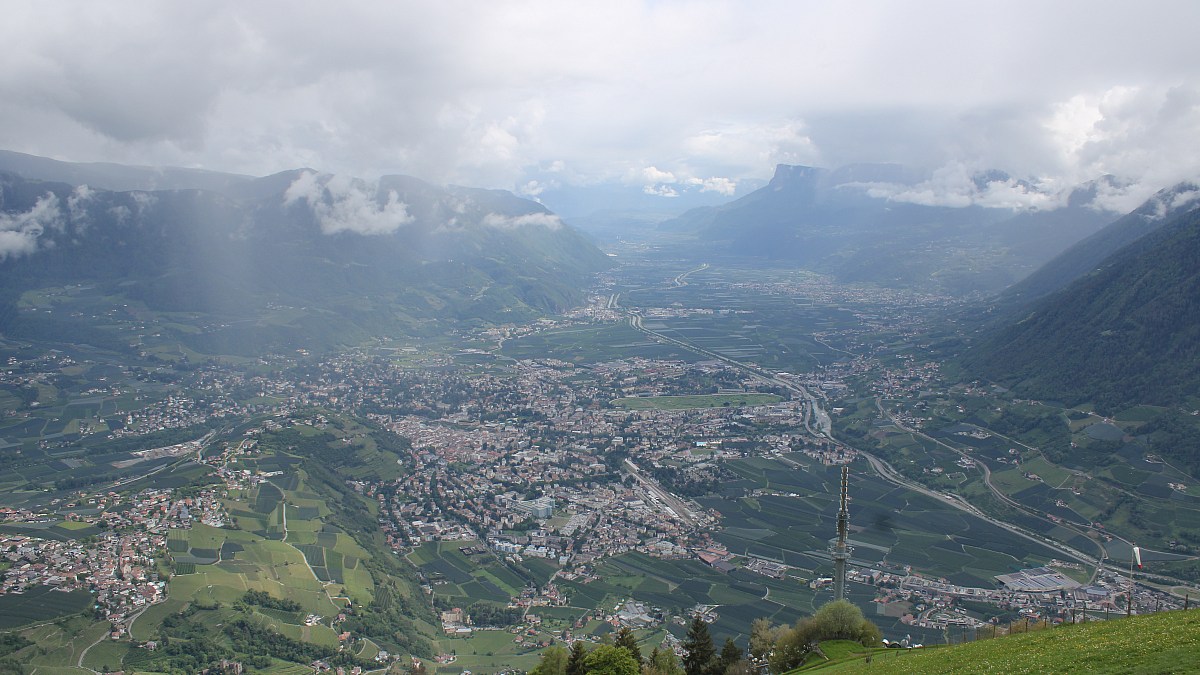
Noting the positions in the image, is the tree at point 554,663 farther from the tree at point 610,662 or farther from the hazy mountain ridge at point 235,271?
the hazy mountain ridge at point 235,271

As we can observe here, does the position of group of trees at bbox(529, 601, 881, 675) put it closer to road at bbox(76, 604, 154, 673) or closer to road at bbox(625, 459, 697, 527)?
road at bbox(76, 604, 154, 673)

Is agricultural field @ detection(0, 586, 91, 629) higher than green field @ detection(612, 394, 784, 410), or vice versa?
green field @ detection(612, 394, 784, 410)

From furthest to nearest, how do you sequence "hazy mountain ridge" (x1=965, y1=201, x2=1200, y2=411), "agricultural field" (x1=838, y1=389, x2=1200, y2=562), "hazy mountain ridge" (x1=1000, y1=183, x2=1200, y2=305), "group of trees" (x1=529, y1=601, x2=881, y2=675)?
"hazy mountain ridge" (x1=1000, y1=183, x2=1200, y2=305) < "hazy mountain ridge" (x1=965, y1=201, x2=1200, y2=411) < "agricultural field" (x1=838, y1=389, x2=1200, y2=562) < "group of trees" (x1=529, y1=601, x2=881, y2=675)

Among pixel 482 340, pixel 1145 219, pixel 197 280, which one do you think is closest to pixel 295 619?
pixel 482 340

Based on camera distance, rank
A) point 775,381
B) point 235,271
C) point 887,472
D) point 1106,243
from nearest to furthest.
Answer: point 887,472 < point 775,381 < point 1106,243 < point 235,271

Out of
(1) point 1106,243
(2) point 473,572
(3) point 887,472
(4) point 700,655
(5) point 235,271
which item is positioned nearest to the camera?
(4) point 700,655

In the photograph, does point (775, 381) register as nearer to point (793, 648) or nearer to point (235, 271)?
point (793, 648)

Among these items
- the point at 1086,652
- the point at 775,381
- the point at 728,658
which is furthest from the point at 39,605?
the point at 775,381

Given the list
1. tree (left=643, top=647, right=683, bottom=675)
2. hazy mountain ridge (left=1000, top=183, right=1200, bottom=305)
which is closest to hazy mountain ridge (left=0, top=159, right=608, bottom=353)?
hazy mountain ridge (left=1000, top=183, right=1200, bottom=305)
